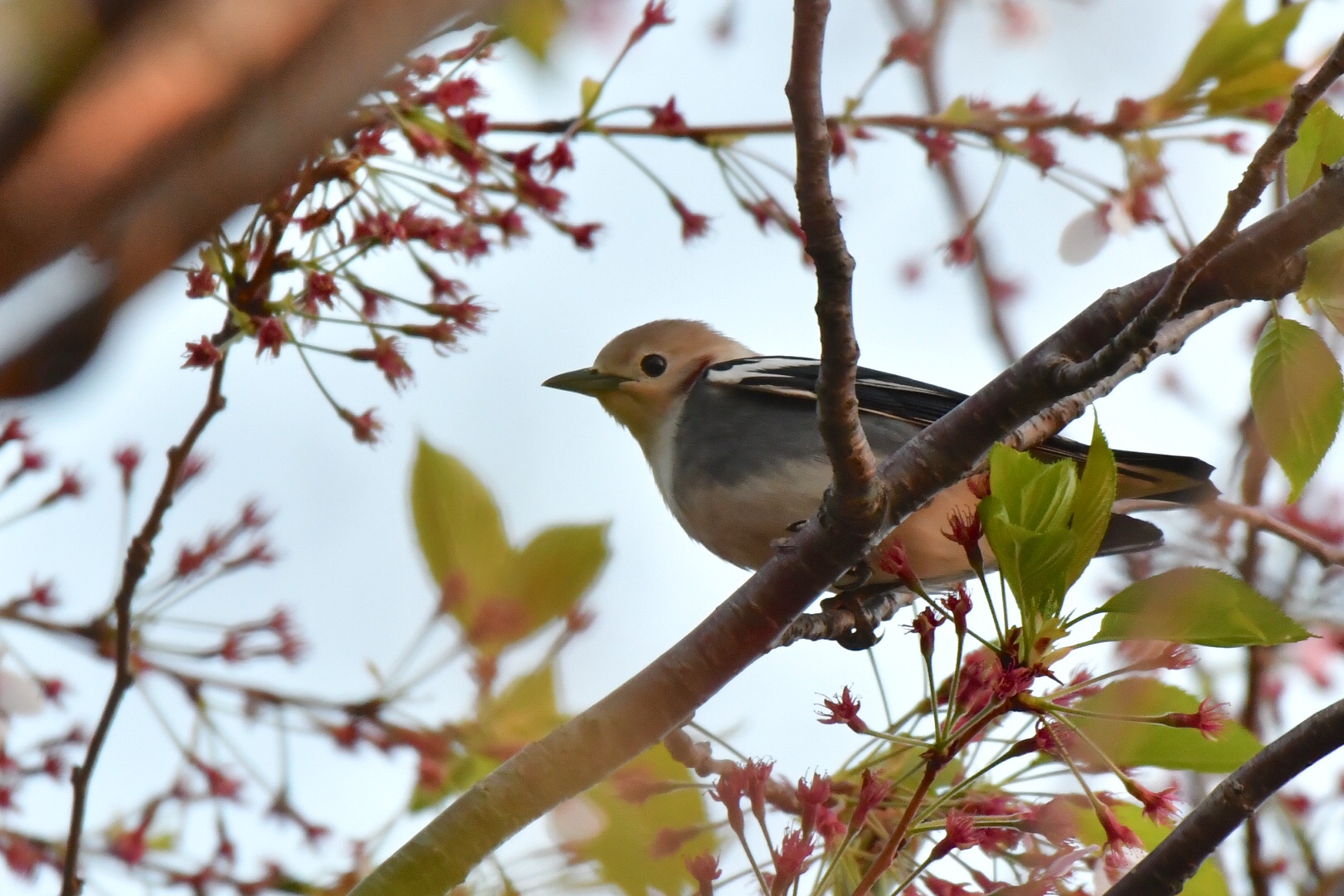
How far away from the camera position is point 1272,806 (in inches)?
237

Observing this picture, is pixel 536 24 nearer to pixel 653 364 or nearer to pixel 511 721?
pixel 511 721

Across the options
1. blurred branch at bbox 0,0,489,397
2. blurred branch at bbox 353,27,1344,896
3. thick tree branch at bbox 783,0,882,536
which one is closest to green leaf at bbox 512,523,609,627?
blurred branch at bbox 353,27,1344,896

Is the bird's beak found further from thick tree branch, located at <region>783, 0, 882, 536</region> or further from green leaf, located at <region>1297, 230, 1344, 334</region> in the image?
green leaf, located at <region>1297, 230, 1344, 334</region>

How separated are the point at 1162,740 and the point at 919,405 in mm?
2296

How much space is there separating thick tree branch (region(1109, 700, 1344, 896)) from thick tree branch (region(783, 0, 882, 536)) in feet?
2.92

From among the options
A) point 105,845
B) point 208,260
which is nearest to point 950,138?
point 208,260


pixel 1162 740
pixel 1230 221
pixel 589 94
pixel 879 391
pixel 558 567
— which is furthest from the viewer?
pixel 879 391

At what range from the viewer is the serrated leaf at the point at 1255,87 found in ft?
13.8

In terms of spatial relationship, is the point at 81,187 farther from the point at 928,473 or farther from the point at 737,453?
the point at 737,453

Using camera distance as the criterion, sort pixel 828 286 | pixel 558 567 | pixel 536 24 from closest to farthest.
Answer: pixel 536 24 → pixel 828 286 → pixel 558 567

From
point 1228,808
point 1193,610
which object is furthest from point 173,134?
point 1228,808

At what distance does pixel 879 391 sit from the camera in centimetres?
513

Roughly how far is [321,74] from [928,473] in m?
2.22

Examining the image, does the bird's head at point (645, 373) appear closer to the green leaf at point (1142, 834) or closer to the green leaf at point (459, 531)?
the green leaf at point (459, 531)
